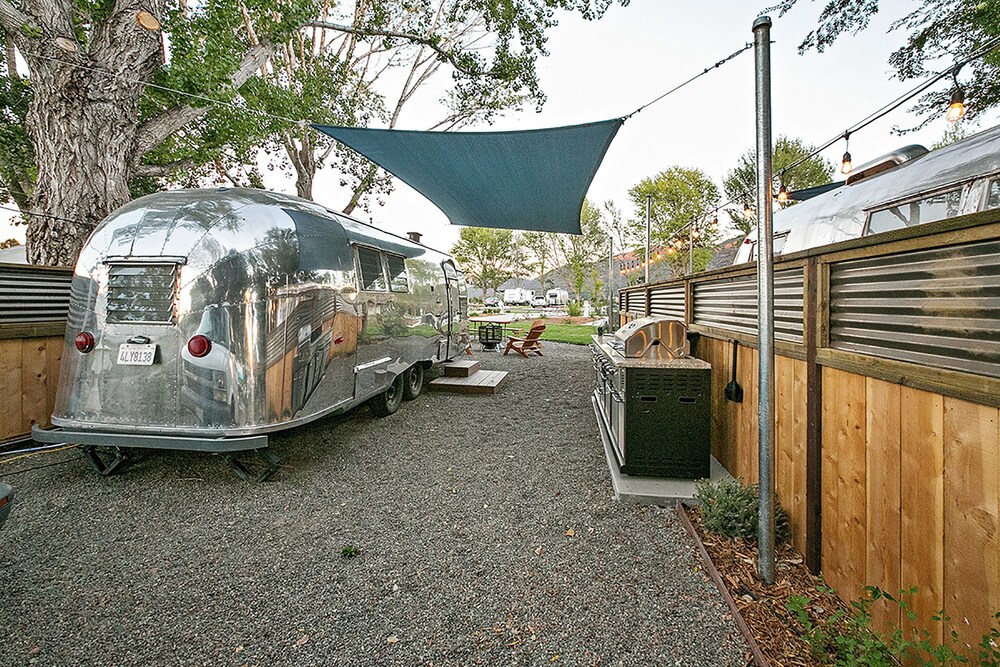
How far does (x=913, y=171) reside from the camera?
424 cm

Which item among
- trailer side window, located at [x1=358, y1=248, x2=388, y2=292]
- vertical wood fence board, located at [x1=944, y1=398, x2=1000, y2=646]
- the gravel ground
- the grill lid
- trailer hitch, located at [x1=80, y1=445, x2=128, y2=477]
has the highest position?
trailer side window, located at [x1=358, y1=248, x2=388, y2=292]

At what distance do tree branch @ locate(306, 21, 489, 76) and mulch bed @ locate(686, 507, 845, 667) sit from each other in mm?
11622

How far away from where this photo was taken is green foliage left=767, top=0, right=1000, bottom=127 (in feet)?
28.6

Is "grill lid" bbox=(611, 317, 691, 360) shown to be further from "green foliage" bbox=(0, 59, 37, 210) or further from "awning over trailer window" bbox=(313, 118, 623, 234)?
"green foliage" bbox=(0, 59, 37, 210)

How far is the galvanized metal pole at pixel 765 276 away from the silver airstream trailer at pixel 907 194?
211cm

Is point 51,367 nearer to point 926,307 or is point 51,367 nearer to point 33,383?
point 33,383

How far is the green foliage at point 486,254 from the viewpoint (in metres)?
39.0

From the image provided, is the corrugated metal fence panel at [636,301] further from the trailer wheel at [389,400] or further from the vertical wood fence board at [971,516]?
the vertical wood fence board at [971,516]

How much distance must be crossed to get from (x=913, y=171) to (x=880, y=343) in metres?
3.71

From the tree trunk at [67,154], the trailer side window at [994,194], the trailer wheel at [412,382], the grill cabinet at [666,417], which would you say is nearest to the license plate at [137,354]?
the tree trunk at [67,154]

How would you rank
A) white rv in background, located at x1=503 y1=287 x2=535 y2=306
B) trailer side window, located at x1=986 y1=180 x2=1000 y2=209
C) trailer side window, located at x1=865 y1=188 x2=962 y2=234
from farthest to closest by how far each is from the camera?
white rv in background, located at x1=503 y1=287 x2=535 y2=306 < trailer side window, located at x1=865 y1=188 x2=962 y2=234 < trailer side window, located at x1=986 y1=180 x2=1000 y2=209

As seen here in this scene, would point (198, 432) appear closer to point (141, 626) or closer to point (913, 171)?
point (141, 626)

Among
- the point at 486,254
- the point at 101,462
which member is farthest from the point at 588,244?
the point at 101,462

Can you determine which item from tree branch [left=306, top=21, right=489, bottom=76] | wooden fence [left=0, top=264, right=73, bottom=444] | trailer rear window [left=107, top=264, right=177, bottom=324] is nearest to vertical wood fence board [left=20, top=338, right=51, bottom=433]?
wooden fence [left=0, top=264, right=73, bottom=444]
